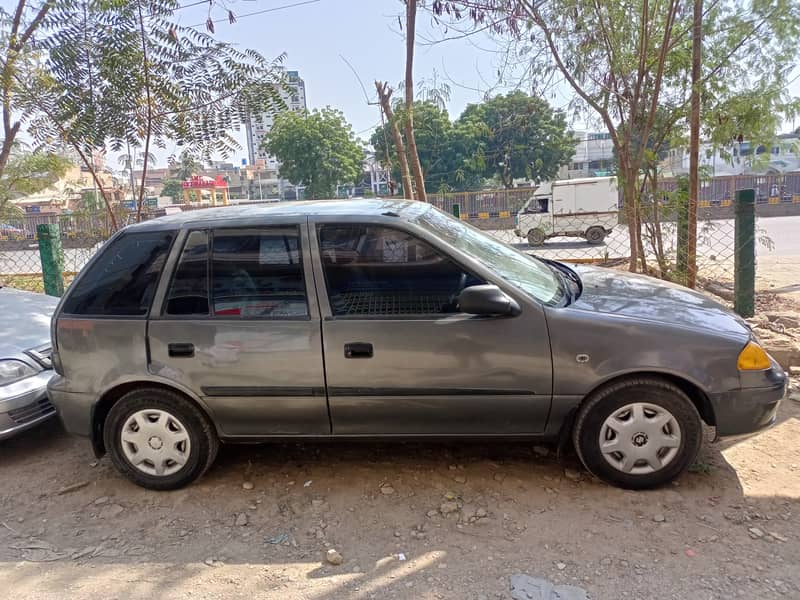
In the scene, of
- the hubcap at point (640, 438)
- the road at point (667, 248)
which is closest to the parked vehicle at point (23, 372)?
the hubcap at point (640, 438)

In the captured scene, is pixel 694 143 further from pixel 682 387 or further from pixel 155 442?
pixel 155 442

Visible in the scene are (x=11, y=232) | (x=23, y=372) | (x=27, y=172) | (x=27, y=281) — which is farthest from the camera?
(x=11, y=232)

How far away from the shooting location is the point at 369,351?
3023 millimetres

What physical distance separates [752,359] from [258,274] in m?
2.73

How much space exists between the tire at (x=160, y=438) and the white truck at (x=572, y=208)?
13.0m

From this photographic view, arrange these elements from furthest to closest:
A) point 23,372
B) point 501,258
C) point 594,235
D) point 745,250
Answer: point 594,235 → point 745,250 → point 23,372 → point 501,258

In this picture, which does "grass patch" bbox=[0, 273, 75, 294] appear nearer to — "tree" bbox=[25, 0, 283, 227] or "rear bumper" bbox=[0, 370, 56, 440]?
"tree" bbox=[25, 0, 283, 227]

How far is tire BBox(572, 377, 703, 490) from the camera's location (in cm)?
292

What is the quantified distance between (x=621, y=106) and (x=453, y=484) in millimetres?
5259

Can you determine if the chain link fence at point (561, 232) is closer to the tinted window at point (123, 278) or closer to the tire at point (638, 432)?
the tire at point (638, 432)

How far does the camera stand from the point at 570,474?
3279 mm

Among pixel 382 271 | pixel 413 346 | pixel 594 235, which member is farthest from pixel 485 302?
pixel 594 235

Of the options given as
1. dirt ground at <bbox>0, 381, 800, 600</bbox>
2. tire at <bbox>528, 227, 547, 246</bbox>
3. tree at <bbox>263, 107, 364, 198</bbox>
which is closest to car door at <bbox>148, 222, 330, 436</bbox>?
dirt ground at <bbox>0, 381, 800, 600</bbox>

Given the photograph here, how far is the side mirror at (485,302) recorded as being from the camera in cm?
287
